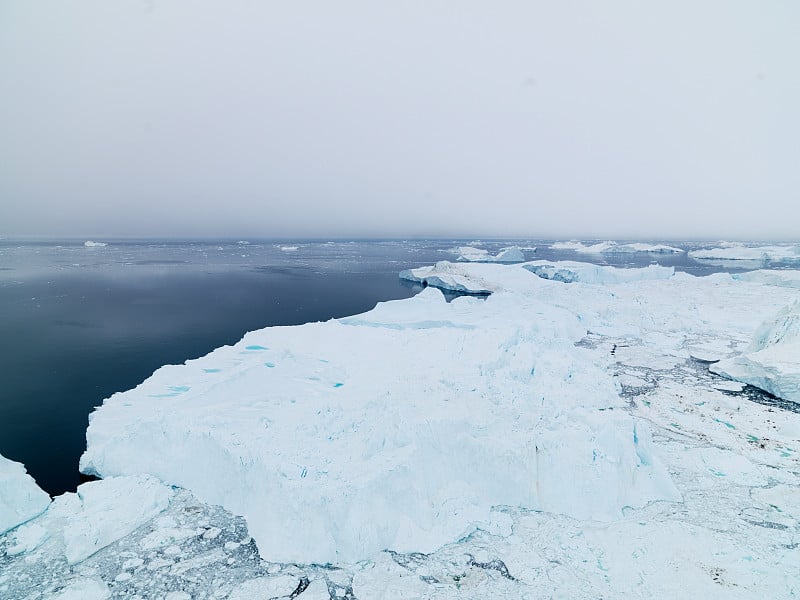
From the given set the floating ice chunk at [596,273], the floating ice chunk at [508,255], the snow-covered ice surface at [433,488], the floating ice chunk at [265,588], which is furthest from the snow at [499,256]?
the floating ice chunk at [265,588]

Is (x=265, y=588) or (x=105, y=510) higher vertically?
(x=105, y=510)

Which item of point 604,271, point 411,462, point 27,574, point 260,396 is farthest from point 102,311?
point 604,271

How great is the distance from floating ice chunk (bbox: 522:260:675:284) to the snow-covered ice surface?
1931 centimetres

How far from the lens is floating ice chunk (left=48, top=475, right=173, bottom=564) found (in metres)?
4.19

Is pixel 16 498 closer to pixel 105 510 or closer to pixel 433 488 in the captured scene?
pixel 105 510

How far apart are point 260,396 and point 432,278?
74.2ft

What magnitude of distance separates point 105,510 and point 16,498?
0.99 meters

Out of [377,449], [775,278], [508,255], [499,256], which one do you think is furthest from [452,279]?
[377,449]

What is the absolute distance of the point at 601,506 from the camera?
4.95m

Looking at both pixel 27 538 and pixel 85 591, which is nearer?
pixel 85 591

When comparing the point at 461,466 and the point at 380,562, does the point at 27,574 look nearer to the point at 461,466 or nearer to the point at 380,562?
the point at 380,562

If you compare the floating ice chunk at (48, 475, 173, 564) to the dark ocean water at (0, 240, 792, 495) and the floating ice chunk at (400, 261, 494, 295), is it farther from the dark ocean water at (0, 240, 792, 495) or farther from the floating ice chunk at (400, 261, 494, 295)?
the floating ice chunk at (400, 261, 494, 295)

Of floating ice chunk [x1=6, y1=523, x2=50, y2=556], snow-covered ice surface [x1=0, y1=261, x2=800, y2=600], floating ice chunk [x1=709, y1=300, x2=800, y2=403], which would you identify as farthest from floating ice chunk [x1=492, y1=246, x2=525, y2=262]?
floating ice chunk [x1=6, y1=523, x2=50, y2=556]

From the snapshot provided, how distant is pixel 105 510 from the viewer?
15.2ft
